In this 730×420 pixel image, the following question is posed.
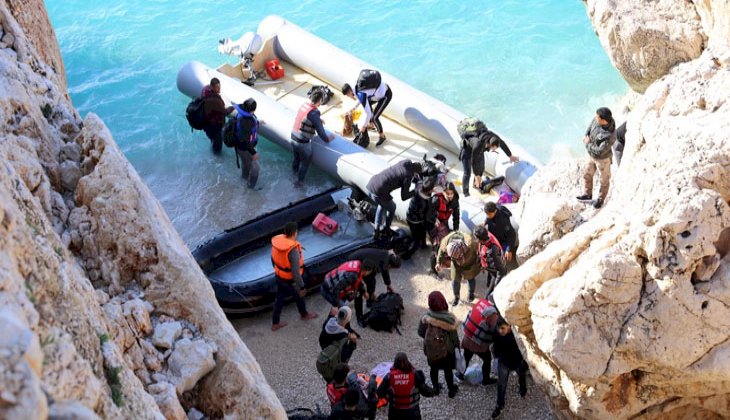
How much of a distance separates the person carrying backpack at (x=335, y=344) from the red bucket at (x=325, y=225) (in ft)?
7.14

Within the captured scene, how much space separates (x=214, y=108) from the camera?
10383 mm

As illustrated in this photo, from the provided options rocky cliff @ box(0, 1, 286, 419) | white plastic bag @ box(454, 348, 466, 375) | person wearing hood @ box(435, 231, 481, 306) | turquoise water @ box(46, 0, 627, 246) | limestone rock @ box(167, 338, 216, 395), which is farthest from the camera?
turquoise water @ box(46, 0, 627, 246)

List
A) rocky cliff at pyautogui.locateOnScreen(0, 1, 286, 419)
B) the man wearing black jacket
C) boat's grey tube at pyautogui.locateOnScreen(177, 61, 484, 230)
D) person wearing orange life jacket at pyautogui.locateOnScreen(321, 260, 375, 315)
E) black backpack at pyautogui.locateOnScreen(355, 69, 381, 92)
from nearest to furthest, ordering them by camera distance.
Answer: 1. rocky cliff at pyautogui.locateOnScreen(0, 1, 286, 419)
2. person wearing orange life jacket at pyautogui.locateOnScreen(321, 260, 375, 315)
3. the man wearing black jacket
4. boat's grey tube at pyautogui.locateOnScreen(177, 61, 484, 230)
5. black backpack at pyautogui.locateOnScreen(355, 69, 381, 92)

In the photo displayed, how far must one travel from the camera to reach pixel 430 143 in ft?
35.9

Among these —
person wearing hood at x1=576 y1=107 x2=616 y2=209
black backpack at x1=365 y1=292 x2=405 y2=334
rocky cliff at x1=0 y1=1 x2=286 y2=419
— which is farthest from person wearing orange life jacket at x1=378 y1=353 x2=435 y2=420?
person wearing hood at x1=576 y1=107 x2=616 y2=209

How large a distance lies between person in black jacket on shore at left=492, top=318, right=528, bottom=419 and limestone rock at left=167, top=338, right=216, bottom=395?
3.14 meters

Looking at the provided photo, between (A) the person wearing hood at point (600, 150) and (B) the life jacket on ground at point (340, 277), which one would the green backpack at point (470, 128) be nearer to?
(A) the person wearing hood at point (600, 150)

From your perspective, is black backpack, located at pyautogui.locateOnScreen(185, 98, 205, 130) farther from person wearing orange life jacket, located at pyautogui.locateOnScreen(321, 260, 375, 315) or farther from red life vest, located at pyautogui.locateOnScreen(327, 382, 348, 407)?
red life vest, located at pyautogui.locateOnScreen(327, 382, 348, 407)

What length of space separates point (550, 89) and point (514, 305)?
799 cm

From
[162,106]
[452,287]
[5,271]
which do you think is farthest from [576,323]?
[162,106]

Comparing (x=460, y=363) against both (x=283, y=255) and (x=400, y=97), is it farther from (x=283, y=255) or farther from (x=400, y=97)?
(x=400, y=97)

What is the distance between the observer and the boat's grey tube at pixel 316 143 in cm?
930

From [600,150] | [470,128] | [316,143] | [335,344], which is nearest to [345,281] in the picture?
[335,344]

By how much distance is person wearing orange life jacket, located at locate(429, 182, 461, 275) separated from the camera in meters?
8.66
